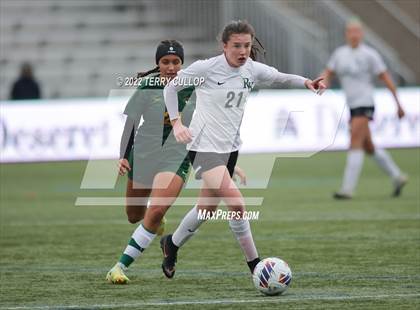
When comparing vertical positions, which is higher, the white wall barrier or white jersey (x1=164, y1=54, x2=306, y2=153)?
white jersey (x1=164, y1=54, x2=306, y2=153)

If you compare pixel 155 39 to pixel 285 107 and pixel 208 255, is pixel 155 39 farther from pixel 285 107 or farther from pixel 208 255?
pixel 208 255

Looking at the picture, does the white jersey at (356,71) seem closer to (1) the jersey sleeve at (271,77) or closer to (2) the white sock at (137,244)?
(1) the jersey sleeve at (271,77)

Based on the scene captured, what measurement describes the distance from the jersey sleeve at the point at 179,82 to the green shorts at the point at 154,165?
2.41 ft

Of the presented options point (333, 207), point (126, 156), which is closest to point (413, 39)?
point (333, 207)

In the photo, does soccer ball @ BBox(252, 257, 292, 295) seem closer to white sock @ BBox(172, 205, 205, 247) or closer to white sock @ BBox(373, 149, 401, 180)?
white sock @ BBox(172, 205, 205, 247)

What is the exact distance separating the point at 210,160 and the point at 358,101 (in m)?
7.60

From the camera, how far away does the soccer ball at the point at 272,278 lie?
7488mm

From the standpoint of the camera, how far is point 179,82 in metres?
7.93

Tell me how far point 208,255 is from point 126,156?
1.63 m

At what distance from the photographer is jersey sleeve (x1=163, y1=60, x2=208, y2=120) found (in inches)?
311

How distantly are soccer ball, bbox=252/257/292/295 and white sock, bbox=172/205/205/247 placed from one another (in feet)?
2.61

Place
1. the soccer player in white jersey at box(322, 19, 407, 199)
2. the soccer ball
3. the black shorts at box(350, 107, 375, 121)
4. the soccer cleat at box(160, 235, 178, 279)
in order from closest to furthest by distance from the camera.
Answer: the soccer ball < the soccer cleat at box(160, 235, 178, 279) < the soccer player in white jersey at box(322, 19, 407, 199) < the black shorts at box(350, 107, 375, 121)

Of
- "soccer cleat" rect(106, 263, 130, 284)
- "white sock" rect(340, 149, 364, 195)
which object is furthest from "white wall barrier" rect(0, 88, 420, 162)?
"soccer cleat" rect(106, 263, 130, 284)

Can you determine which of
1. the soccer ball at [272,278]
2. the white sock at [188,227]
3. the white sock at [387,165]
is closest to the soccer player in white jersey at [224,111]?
the white sock at [188,227]
